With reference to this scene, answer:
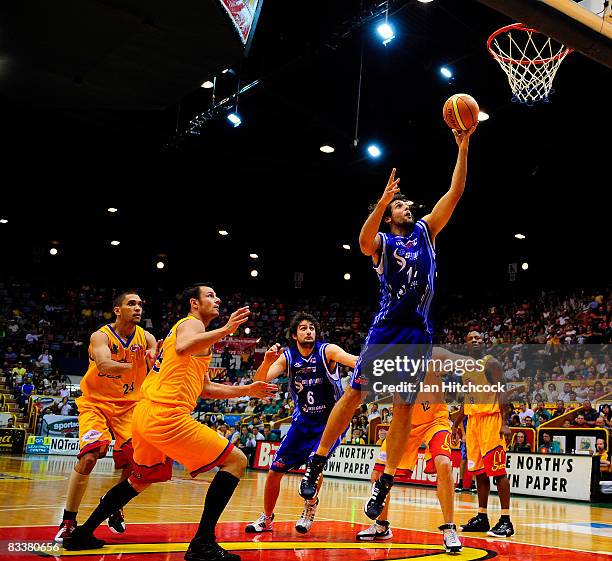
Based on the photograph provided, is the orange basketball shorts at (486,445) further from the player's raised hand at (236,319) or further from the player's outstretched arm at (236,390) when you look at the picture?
the player's raised hand at (236,319)

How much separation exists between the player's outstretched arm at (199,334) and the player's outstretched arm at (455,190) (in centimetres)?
155

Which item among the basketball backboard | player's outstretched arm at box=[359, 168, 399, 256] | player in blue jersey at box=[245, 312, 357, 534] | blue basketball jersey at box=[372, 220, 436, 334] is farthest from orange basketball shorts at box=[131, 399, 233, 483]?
the basketball backboard

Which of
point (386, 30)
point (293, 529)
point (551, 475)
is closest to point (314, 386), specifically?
point (293, 529)

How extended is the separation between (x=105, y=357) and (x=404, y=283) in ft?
8.04

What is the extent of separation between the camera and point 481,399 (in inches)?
295

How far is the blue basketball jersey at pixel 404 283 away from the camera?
4848mm

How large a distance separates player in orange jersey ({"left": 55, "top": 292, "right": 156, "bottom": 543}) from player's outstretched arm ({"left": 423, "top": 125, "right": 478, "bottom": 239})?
8.03ft

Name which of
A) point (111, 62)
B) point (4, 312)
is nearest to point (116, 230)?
point (4, 312)

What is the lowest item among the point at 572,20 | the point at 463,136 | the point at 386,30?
the point at 463,136

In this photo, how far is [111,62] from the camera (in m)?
8.51

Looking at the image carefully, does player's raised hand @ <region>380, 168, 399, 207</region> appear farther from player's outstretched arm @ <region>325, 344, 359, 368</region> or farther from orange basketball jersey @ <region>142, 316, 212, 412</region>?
player's outstretched arm @ <region>325, 344, 359, 368</region>

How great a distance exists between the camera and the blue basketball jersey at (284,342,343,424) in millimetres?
6504

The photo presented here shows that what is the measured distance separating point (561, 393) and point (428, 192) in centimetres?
687

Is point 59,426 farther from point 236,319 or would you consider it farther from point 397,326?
point 397,326
